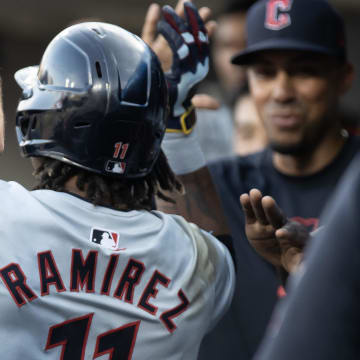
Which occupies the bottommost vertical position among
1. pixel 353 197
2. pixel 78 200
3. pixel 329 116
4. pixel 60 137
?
pixel 329 116

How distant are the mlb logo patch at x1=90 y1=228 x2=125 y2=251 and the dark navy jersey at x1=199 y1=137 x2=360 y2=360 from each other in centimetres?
95

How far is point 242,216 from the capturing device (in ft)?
11.9

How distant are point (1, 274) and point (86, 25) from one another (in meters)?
0.92

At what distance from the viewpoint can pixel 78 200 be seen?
7.99ft

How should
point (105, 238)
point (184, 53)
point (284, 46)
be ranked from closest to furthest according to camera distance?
point (105, 238)
point (184, 53)
point (284, 46)

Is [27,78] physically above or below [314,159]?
above

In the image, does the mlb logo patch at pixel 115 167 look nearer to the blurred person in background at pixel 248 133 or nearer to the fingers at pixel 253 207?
the fingers at pixel 253 207

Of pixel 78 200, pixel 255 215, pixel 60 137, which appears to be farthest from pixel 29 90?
pixel 255 215

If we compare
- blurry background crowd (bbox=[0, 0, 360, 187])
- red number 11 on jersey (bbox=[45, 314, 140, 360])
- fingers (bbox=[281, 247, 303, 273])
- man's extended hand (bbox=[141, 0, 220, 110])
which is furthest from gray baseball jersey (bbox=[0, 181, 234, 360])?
blurry background crowd (bbox=[0, 0, 360, 187])

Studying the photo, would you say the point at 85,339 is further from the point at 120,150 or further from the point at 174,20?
the point at 174,20

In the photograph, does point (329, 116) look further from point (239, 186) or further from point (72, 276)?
point (72, 276)

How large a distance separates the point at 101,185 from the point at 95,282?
351 millimetres

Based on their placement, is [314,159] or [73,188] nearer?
[73,188]

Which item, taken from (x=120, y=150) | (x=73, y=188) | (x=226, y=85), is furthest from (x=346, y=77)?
(x=226, y=85)
